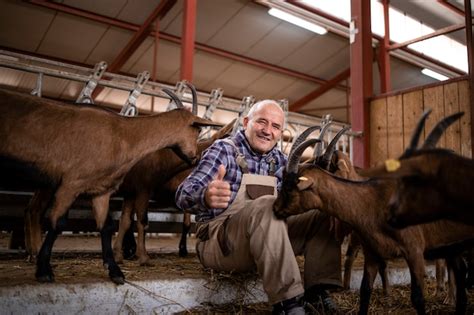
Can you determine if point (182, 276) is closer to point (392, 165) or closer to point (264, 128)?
point (264, 128)

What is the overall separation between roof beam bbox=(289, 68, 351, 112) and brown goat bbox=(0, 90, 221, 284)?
13.2 meters

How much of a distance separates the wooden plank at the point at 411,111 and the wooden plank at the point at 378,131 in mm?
374

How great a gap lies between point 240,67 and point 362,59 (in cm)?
712

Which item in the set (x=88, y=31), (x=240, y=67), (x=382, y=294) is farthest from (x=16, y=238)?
(x=240, y=67)

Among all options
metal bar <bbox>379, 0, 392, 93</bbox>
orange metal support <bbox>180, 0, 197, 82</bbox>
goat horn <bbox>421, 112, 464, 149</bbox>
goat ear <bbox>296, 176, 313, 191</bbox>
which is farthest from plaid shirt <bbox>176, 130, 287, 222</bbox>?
metal bar <bbox>379, 0, 392, 93</bbox>

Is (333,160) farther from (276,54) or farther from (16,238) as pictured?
(276,54)

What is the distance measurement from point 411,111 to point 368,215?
4.13 m

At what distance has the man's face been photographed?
3.72 meters

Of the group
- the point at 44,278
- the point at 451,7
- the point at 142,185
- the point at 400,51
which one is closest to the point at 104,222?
the point at 44,278

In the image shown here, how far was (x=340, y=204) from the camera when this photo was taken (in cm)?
322

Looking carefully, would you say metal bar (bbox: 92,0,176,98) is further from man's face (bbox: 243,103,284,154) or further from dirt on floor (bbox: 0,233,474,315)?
dirt on floor (bbox: 0,233,474,315)

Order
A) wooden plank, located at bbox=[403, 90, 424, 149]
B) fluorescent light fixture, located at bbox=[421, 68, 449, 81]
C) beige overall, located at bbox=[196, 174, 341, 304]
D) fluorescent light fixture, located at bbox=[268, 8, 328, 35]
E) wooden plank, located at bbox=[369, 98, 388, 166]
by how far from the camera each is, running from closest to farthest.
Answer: beige overall, located at bbox=[196, 174, 341, 304]
wooden plank, located at bbox=[403, 90, 424, 149]
wooden plank, located at bbox=[369, 98, 388, 166]
fluorescent light fixture, located at bbox=[268, 8, 328, 35]
fluorescent light fixture, located at bbox=[421, 68, 449, 81]

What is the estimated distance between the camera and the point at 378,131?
735cm

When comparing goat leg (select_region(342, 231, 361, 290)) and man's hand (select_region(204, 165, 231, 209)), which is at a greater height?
man's hand (select_region(204, 165, 231, 209))
